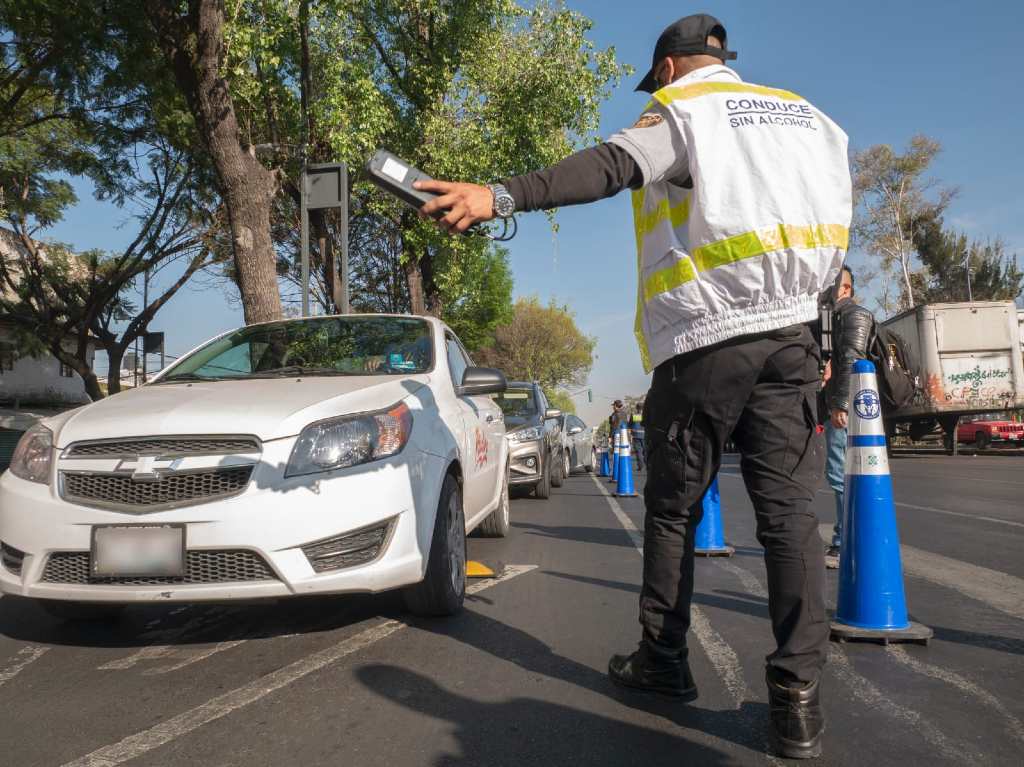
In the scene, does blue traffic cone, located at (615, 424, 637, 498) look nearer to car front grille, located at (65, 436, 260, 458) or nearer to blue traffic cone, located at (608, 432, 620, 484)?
blue traffic cone, located at (608, 432, 620, 484)

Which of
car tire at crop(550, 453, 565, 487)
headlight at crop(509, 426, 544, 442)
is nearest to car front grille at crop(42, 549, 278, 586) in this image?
headlight at crop(509, 426, 544, 442)

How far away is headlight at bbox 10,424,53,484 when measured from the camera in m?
3.55

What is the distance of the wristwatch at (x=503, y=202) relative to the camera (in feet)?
7.54

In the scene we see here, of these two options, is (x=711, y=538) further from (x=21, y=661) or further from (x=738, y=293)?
(x=21, y=661)

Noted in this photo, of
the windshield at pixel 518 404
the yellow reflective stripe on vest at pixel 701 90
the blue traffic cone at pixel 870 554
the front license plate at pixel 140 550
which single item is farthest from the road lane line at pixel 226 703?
the windshield at pixel 518 404

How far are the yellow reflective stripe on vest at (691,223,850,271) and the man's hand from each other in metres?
0.66

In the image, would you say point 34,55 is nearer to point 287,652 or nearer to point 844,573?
point 287,652

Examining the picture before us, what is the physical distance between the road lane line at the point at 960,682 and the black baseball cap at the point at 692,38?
88.0 inches

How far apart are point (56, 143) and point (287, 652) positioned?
22.0 meters

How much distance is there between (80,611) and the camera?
396 cm

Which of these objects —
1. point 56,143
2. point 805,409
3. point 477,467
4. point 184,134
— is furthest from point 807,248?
point 56,143

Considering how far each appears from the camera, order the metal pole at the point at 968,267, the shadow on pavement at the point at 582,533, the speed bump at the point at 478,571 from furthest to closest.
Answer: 1. the metal pole at the point at 968,267
2. the shadow on pavement at the point at 582,533
3. the speed bump at the point at 478,571

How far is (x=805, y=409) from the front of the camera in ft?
8.46

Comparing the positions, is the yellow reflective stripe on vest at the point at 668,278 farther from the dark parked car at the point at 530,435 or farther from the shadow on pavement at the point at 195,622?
the dark parked car at the point at 530,435
